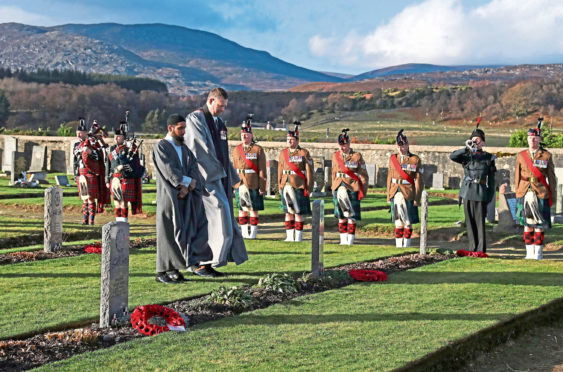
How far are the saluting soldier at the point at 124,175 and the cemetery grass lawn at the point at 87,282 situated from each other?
3172mm

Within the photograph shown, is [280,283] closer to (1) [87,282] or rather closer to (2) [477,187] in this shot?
(1) [87,282]

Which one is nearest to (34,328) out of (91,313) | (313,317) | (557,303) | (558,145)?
(91,313)

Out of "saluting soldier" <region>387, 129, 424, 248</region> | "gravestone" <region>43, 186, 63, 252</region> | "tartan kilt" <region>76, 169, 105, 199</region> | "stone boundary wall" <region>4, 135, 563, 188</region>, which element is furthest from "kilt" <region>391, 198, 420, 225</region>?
"stone boundary wall" <region>4, 135, 563, 188</region>

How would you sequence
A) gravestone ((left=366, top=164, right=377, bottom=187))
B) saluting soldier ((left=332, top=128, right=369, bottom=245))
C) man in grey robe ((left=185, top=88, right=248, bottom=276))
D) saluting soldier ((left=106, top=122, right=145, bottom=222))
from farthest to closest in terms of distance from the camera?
gravestone ((left=366, top=164, right=377, bottom=187))
saluting soldier ((left=106, top=122, right=145, bottom=222))
saluting soldier ((left=332, top=128, right=369, bottom=245))
man in grey robe ((left=185, top=88, right=248, bottom=276))

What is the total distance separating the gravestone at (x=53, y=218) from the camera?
12391mm

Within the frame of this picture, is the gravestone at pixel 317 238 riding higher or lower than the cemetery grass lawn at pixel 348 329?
higher

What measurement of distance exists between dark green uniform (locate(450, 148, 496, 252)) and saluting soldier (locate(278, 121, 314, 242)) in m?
2.93

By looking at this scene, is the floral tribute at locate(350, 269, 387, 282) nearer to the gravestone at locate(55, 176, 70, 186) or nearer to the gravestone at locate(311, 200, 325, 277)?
the gravestone at locate(311, 200, 325, 277)

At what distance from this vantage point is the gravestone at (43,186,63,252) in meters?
12.4

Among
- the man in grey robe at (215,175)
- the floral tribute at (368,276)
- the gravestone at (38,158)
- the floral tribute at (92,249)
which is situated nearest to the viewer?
the man in grey robe at (215,175)

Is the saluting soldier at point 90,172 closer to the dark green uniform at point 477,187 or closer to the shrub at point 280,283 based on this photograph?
the dark green uniform at point 477,187

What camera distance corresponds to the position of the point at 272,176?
25.6 meters

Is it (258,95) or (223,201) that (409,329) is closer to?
(223,201)

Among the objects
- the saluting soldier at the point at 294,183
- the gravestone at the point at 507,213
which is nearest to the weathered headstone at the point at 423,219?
the saluting soldier at the point at 294,183
